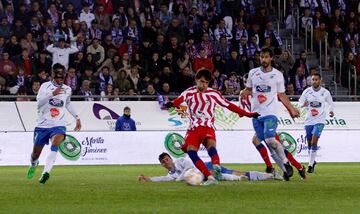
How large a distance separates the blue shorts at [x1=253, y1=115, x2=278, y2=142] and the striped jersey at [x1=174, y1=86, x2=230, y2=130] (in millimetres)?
1956

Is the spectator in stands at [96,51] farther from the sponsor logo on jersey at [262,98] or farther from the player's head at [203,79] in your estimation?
the player's head at [203,79]

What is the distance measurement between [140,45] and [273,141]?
52.1 ft

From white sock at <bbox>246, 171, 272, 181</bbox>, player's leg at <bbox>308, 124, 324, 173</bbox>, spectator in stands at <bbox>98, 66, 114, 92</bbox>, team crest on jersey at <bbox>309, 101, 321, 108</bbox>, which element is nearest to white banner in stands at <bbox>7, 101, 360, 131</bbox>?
spectator in stands at <bbox>98, 66, 114, 92</bbox>

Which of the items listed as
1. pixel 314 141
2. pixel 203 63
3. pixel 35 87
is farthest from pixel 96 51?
pixel 314 141

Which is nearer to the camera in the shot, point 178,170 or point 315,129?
point 178,170

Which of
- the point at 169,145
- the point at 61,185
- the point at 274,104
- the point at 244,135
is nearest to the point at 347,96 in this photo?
the point at 244,135

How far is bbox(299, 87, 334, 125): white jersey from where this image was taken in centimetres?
2708

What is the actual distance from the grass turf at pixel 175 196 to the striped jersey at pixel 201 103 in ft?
4.30

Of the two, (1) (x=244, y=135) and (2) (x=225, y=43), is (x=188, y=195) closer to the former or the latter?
(1) (x=244, y=135)

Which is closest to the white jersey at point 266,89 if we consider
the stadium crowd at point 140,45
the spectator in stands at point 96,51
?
the stadium crowd at point 140,45

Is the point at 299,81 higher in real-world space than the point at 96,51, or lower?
lower

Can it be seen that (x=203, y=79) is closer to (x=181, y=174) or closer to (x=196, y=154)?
(x=196, y=154)

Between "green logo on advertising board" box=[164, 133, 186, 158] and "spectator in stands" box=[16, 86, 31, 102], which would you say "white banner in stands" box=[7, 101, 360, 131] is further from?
"green logo on advertising board" box=[164, 133, 186, 158]

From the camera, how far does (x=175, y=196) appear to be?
16.4 metres
